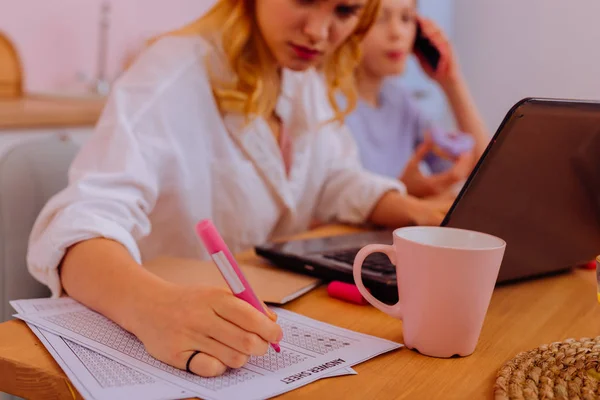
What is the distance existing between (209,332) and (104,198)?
0.88 ft

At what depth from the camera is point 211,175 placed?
1.00 metres

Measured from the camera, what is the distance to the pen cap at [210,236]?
469 millimetres

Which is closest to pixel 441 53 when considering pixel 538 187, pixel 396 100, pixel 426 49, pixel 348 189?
pixel 426 49

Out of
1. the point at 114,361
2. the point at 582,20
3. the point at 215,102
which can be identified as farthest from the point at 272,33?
the point at 582,20

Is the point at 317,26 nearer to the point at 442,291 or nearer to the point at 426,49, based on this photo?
the point at 442,291

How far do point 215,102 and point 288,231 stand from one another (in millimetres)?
271

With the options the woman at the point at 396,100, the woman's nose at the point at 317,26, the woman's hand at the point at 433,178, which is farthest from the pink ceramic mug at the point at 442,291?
the woman at the point at 396,100

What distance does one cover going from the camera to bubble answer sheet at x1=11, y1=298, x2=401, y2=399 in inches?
17.3

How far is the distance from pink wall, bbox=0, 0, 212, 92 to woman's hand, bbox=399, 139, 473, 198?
1.21 meters

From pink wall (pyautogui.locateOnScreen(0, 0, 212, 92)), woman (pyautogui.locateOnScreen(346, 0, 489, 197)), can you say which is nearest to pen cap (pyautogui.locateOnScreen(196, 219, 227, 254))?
woman (pyautogui.locateOnScreen(346, 0, 489, 197))

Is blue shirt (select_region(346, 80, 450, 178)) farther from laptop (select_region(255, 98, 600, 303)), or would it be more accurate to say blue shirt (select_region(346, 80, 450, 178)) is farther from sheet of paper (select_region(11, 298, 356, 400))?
sheet of paper (select_region(11, 298, 356, 400))

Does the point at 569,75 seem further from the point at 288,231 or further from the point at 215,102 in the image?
the point at 215,102

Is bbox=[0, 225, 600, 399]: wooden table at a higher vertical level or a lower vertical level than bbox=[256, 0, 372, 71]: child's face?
lower

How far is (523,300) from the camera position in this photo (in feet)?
2.22
